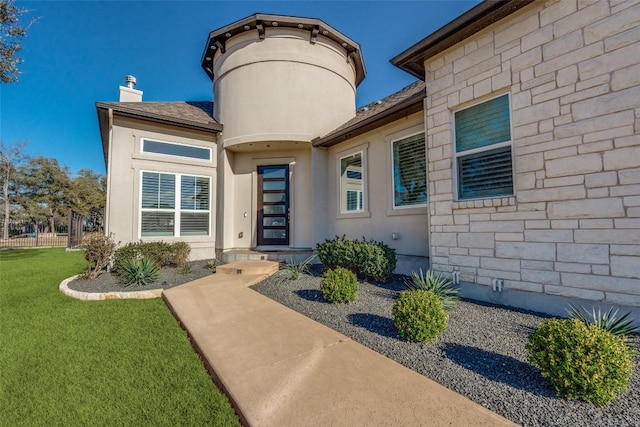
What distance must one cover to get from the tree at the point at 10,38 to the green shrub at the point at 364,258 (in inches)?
453

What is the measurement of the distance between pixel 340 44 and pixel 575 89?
7906mm

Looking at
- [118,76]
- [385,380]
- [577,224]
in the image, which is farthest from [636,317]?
[118,76]

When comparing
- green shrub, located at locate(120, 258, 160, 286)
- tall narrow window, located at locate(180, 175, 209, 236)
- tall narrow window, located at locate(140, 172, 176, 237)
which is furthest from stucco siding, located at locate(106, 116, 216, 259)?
green shrub, located at locate(120, 258, 160, 286)

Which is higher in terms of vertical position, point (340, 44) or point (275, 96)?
point (340, 44)

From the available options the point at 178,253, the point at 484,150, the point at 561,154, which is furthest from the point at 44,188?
the point at 561,154

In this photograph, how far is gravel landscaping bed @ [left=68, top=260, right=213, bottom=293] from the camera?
594 cm

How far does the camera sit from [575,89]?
379 centimetres

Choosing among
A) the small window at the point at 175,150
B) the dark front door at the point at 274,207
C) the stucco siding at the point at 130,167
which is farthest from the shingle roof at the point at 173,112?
the dark front door at the point at 274,207

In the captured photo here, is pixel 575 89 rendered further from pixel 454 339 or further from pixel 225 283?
pixel 225 283

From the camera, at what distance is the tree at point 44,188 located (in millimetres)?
31281

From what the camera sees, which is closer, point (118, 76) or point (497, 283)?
point (497, 283)

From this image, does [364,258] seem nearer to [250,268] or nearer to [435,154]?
[435,154]

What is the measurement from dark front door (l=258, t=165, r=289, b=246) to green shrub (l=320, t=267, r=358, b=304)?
4.90 m

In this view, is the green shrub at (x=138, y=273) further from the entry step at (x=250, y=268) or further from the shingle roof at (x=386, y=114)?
the shingle roof at (x=386, y=114)
